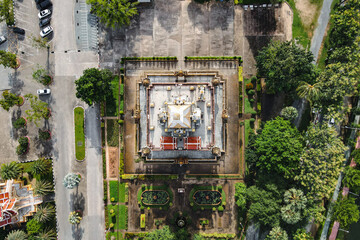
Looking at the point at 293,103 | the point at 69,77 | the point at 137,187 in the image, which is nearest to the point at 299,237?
the point at 293,103

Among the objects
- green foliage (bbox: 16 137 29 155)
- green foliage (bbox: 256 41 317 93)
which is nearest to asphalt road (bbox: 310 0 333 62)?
green foliage (bbox: 256 41 317 93)

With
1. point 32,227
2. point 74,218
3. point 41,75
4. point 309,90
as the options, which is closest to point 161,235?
point 74,218

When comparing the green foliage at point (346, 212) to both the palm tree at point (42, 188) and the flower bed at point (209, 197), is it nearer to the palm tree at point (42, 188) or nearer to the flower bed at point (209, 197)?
the flower bed at point (209, 197)

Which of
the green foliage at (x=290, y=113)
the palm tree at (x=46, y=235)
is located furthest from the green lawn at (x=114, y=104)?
the green foliage at (x=290, y=113)

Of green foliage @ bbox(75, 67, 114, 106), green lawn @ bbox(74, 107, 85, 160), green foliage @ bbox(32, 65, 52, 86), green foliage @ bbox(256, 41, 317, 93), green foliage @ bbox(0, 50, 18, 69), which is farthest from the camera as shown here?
green lawn @ bbox(74, 107, 85, 160)

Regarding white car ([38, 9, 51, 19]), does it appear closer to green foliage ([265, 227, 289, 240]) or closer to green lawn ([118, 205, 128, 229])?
green lawn ([118, 205, 128, 229])

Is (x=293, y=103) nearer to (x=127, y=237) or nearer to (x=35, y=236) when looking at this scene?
(x=127, y=237)

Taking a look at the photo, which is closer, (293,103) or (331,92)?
(331,92)
